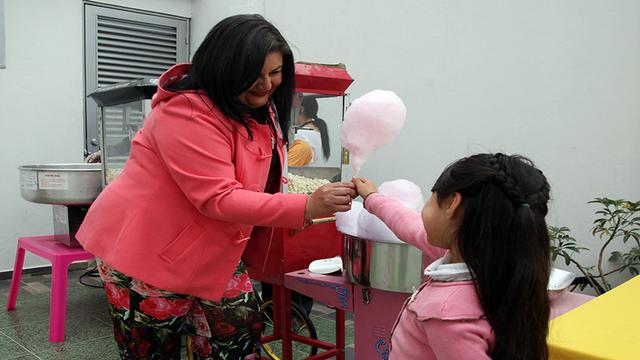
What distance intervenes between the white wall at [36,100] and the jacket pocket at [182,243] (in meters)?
3.24

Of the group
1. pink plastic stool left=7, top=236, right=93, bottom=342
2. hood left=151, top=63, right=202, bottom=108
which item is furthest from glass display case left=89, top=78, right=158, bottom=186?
hood left=151, top=63, right=202, bottom=108

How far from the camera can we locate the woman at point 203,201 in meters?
1.23

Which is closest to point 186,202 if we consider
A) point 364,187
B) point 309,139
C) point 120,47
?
point 364,187

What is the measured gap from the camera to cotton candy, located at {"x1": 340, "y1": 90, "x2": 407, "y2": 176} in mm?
1497

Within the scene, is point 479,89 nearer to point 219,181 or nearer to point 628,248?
point 628,248

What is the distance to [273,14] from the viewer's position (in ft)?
13.1

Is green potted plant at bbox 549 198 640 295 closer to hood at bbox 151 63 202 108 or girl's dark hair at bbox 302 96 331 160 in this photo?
girl's dark hair at bbox 302 96 331 160

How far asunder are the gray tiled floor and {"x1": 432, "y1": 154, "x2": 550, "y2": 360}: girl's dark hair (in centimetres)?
185

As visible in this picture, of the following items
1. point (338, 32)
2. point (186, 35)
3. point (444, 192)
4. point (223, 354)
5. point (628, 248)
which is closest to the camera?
point (444, 192)

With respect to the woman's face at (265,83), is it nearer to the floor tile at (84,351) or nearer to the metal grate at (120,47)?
the floor tile at (84,351)

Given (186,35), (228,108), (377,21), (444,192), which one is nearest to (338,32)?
(377,21)

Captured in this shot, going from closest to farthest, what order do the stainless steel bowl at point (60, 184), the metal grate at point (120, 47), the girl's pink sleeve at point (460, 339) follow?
the girl's pink sleeve at point (460, 339) → the stainless steel bowl at point (60, 184) → the metal grate at point (120, 47)

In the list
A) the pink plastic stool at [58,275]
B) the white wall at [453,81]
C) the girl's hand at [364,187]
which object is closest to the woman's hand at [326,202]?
the girl's hand at [364,187]

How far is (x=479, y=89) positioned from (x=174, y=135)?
192cm
